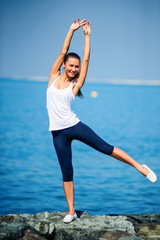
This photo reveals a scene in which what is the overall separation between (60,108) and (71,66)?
60 cm

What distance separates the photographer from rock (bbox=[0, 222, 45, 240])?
160 inches

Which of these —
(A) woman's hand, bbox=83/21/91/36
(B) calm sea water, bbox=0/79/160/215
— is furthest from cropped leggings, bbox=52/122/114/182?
(B) calm sea water, bbox=0/79/160/215

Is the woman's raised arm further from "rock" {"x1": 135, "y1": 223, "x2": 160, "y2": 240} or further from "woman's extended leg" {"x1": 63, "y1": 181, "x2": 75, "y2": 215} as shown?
"rock" {"x1": 135, "y1": 223, "x2": 160, "y2": 240}

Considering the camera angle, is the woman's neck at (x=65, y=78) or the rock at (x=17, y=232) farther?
the woman's neck at (x=65, y=78)

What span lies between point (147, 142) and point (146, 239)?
1646 cm

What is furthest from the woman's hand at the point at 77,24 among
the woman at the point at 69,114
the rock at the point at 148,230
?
the rock at the point at 148,230

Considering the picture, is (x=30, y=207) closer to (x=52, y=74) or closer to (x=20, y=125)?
(x=52, y=74)

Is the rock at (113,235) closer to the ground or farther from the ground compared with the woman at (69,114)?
closer to the ground

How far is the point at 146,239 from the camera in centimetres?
461

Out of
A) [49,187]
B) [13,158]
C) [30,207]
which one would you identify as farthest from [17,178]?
[13,158]

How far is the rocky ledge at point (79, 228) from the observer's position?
4.24 metres

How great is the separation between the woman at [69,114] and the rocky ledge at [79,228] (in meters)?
0.19

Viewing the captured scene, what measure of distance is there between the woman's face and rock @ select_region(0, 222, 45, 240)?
205 centimetres

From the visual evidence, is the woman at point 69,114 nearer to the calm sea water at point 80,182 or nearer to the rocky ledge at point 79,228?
the rocky ledge at point 79,228
